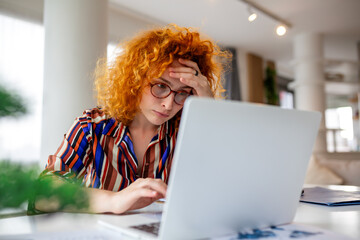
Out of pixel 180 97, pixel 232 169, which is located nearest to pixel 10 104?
pixel 232 169

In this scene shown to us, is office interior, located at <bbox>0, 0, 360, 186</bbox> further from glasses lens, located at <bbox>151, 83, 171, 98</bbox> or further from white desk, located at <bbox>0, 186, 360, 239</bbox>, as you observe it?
glasses lens, located at <bbox>151, 83, 171, 98</bbox>

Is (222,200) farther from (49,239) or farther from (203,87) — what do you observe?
(203,87)

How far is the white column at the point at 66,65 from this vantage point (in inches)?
93.7

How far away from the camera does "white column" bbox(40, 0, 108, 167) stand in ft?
7.80

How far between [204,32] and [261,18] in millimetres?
934

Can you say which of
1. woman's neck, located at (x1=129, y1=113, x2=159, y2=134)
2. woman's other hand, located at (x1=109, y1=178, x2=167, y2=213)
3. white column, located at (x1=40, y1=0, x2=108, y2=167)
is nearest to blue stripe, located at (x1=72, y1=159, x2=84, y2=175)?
woman's neck, located at (x1=129, y1=113, x2=159, y2=134)

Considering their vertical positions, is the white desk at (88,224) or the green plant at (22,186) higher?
the green plant at (22,186)

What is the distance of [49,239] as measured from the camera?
1.79ft

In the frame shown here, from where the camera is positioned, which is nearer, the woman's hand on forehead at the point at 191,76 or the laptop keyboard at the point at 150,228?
the laptop keyboard at the point at 150,228

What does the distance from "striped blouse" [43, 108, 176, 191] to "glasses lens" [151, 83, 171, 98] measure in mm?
167

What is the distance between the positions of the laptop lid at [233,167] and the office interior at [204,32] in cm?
20

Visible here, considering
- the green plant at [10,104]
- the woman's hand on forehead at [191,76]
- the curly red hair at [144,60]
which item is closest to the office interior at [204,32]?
the green plant at [10,104]

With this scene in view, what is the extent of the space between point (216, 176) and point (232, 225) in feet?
0.41

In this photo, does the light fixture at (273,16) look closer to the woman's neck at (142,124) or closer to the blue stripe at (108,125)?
the woman's neck at (142,124)
